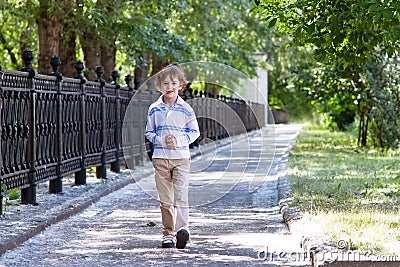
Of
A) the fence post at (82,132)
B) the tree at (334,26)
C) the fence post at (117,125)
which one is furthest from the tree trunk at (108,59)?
the tree at (334,26)

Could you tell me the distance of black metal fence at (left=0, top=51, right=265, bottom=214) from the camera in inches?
423

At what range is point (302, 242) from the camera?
8.13m

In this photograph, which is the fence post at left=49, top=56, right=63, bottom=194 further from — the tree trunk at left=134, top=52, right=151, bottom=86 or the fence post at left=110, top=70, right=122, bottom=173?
the tree trunk at left=134, top=52, right=151, bottom=86

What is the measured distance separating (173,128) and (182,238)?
991 mm

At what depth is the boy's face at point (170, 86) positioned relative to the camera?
8289 mm

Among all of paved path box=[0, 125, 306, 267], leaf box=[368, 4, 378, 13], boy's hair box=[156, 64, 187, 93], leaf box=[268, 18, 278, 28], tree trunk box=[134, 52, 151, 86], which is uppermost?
tree trunk box=[134, 52, 151, 86]

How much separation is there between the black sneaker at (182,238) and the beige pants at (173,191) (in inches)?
3.1

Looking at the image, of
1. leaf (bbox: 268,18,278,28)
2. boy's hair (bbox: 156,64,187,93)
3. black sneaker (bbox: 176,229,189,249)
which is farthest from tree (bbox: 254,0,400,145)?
black sneaker (bbox: 176,229,189,249)

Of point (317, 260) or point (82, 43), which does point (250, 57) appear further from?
point (317, 260)

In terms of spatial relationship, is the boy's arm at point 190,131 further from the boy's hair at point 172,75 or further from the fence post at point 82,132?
the fence post at point 82,132

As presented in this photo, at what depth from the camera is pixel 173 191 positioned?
8.52m

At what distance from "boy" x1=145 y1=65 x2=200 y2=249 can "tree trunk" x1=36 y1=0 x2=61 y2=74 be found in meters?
9.91

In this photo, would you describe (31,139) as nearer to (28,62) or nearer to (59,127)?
(28,62)

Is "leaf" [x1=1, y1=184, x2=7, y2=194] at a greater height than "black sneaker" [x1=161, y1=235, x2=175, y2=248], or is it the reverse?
"leaf" [x1=1, y1=184, x2=7, y2=194]
